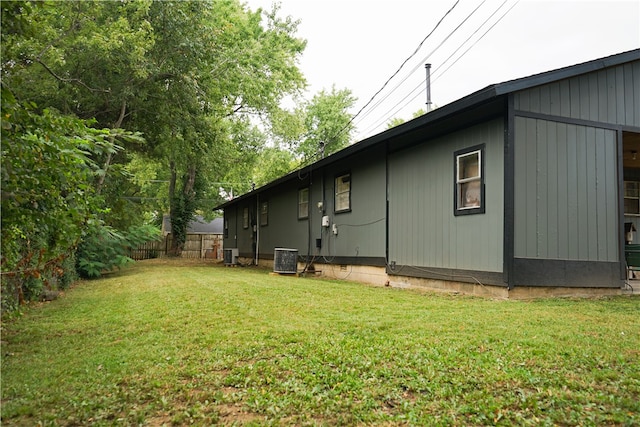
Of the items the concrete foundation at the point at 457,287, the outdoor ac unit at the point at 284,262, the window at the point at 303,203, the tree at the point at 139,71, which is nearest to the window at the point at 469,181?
the concrete foundation at the point at 457,287

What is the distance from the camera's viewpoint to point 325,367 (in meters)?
3.03

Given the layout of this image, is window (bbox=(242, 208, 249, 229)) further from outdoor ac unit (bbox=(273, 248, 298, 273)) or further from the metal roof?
the metal roof

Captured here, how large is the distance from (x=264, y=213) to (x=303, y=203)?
3960 mm

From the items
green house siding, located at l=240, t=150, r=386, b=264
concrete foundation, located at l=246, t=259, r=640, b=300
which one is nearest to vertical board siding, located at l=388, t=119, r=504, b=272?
concrete foundation, located at l=246, t=259, r=640, b=300

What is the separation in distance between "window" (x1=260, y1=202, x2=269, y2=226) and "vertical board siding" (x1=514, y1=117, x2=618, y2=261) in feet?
37.9

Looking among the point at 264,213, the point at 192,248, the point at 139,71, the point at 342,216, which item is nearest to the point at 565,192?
the point at 342,216

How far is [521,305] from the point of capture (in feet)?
18.5

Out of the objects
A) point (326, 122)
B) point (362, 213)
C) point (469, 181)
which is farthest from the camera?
point (326, 122)

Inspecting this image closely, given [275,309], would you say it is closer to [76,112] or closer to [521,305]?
[521,305]

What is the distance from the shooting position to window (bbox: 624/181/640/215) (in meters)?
10.0

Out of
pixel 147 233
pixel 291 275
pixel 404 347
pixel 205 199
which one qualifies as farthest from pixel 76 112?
pixel 205 199

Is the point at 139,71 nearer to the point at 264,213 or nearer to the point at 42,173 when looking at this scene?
the point at 42,173

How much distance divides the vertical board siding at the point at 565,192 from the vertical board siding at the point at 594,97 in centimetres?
23

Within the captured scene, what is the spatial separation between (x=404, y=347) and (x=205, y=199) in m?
26.1
